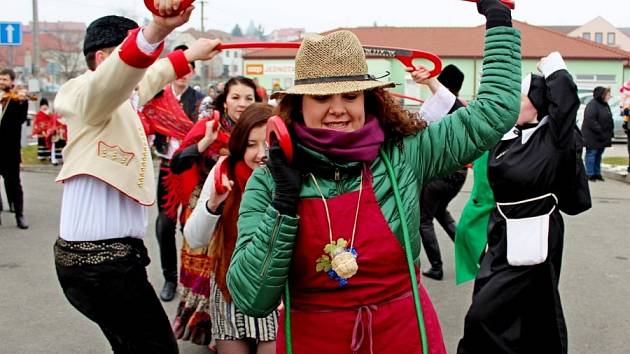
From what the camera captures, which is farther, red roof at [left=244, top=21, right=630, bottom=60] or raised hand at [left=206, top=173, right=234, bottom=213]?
red roof at [left=244, top=21, right=630, bottom=60]

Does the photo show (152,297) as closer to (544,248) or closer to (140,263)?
(140,263)

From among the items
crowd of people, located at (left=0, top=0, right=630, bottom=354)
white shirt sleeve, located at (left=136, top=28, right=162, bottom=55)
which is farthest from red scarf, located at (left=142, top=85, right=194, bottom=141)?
white shirt sleeve, located at (left=136, top=28, right=162, bottom=55)

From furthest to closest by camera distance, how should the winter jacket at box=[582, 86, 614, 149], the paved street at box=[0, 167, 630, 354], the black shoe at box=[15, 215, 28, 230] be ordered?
the winter jacket at box=[582, 86, 614, 149] < the black shoe at box=[15, 215, 28, 230] < the paved street at box=[0, 167, 630, 354]

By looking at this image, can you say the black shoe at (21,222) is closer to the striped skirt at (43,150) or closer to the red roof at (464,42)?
the striped skirt at (43,150)

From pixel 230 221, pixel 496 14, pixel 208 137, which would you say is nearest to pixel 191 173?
pixel 208 137

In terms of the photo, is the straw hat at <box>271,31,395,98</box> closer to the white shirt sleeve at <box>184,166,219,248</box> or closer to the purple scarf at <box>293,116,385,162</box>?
the purple scarf at <box>293,116,385,162</box>

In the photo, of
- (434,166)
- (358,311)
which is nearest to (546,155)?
(434,166)

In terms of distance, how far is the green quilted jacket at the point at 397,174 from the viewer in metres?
2.19

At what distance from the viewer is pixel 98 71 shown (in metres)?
2.60

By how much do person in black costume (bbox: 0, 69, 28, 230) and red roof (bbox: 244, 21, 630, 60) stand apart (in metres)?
39.3

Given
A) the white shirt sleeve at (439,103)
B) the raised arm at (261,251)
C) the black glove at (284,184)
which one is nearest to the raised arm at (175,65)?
the raised arm at (261,251)

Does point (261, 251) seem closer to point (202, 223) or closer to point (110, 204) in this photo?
point (110, 204)

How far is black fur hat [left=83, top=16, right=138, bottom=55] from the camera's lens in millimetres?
3100

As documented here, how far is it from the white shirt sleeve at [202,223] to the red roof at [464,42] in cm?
4517
